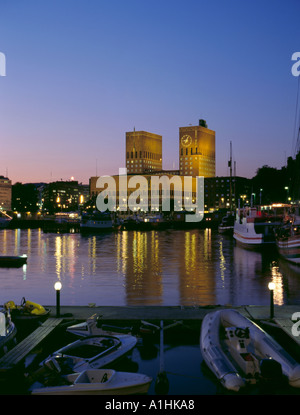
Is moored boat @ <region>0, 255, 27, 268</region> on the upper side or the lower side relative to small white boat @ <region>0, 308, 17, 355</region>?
lower

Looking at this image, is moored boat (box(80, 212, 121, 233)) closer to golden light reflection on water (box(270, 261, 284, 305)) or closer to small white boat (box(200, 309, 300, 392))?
golden light reflection on water (box(270, 261, 284, 305))

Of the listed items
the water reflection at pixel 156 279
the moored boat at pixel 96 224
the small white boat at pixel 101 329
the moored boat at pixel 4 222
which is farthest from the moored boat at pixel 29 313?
the moored boat at pixel 4 222

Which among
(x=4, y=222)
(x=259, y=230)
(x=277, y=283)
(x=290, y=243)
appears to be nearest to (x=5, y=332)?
(x=277, y=283)

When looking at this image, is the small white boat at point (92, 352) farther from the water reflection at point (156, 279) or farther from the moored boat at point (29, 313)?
the water reflection at point (156, 279)

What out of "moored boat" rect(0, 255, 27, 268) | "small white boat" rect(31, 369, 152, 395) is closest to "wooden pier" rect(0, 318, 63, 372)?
"small white boat" rect(31, 369, 152, 395)

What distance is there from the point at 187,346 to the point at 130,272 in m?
23.7

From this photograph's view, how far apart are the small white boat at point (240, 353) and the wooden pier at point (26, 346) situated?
581 cm

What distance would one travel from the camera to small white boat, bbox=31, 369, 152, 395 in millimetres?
12039

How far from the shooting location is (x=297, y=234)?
4412cm

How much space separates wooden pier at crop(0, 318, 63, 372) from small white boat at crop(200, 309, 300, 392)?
19.1 feet

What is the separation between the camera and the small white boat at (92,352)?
14123 millimetres
